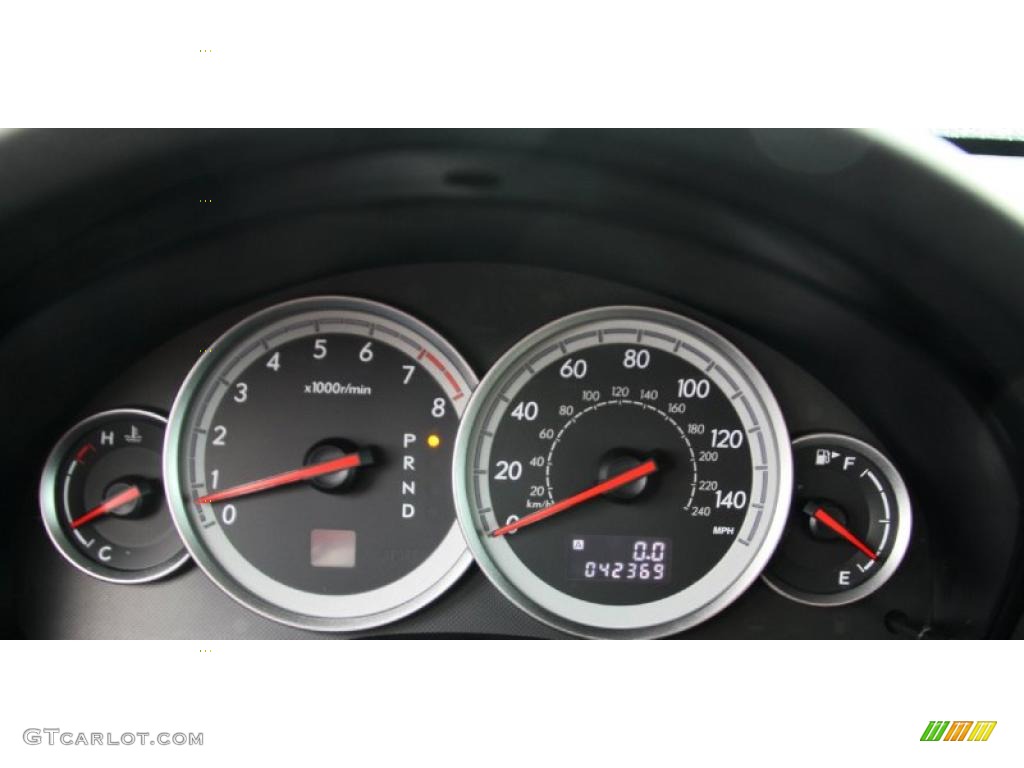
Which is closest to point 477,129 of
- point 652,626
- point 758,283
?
point 758,283

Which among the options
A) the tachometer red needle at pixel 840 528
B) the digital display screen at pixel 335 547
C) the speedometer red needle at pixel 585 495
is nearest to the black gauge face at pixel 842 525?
the tachometer red needle at pixel 840 528

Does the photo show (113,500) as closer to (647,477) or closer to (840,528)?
(647,477)

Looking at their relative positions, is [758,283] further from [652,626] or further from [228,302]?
[228,302]

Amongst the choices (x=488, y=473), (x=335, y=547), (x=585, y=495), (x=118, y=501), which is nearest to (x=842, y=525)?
(x=585, y=495)

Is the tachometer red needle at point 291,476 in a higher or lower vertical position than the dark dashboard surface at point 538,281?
lower

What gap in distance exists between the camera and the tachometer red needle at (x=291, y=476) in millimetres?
1753

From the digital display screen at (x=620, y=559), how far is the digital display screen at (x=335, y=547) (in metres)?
0.44

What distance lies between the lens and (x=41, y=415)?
1763mm
